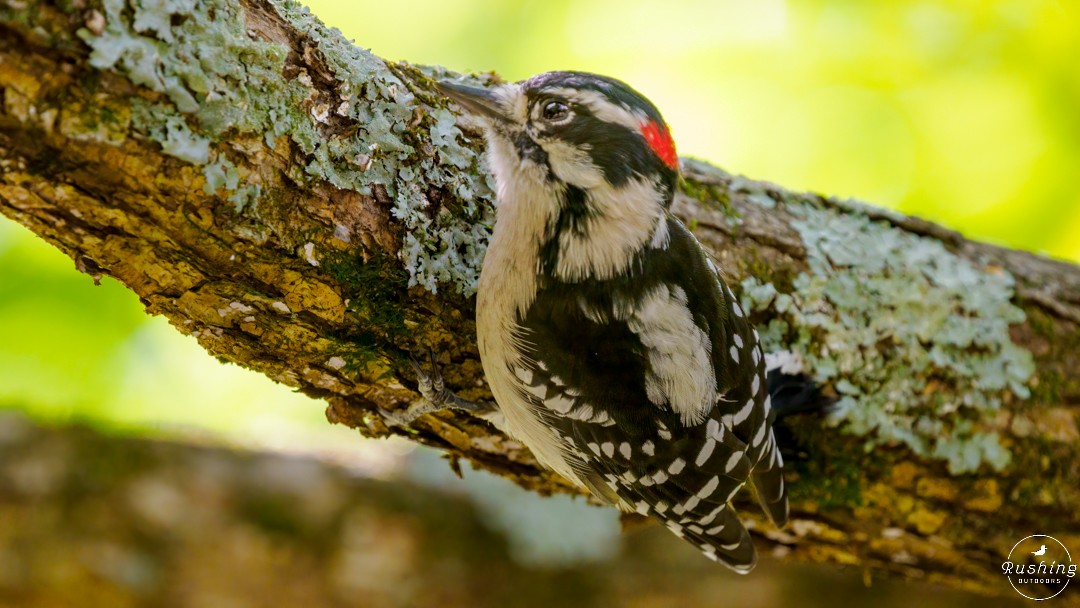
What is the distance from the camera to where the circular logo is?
325 cm

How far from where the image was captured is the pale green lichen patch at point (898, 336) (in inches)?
117

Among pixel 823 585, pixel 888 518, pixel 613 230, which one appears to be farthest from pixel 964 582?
pixel 613 230

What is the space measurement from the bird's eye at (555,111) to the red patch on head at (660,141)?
23 centimetres

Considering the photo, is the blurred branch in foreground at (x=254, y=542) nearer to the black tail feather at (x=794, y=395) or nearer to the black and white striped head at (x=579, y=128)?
the black tail feather at (x=794, y=395)

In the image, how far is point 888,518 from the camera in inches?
123

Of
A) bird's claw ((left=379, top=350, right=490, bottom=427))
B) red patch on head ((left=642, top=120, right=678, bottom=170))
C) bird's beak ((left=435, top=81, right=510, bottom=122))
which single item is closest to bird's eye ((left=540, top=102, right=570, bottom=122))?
bird's beak ((left=435, top=81, right=510, bottom=122))

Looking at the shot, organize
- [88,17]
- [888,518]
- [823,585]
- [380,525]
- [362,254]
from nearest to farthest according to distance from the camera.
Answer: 1. [88,17]
2. [362,254]
3. [888,518]
4. [380,525]
5. [823,585]

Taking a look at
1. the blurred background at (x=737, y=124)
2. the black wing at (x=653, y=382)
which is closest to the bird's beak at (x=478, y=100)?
the black wing at (x=653, y=382)

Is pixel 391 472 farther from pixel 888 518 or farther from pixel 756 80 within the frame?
pixel 756 80

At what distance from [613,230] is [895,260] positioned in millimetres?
1419

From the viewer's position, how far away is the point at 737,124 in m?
4.62

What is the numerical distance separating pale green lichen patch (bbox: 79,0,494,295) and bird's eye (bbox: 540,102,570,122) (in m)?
0.30

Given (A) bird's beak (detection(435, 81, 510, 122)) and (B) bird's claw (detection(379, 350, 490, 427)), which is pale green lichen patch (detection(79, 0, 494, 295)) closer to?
(A) bird's beak (detection(435, 81, 510, 122))

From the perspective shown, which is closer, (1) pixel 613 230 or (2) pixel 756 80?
(1) pixel 613 230
